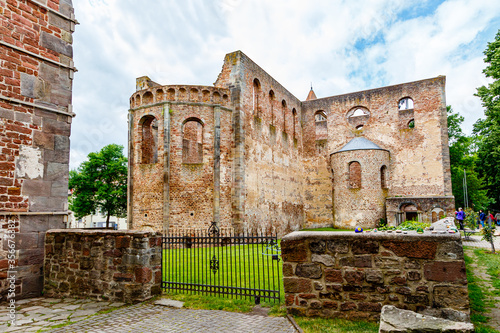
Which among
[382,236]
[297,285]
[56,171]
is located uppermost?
[56,171]

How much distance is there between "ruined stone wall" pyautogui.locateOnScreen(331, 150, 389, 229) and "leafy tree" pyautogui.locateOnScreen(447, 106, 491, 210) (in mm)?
11992

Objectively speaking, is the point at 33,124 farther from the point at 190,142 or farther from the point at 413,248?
the point at 190,142

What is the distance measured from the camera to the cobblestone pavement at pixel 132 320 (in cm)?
511

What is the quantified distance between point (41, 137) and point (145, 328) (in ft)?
17.8

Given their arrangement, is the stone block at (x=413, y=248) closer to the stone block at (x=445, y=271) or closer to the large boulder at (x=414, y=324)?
the stone block at (x=445, y=271)

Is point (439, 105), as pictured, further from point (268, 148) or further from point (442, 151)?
point (268, 148)

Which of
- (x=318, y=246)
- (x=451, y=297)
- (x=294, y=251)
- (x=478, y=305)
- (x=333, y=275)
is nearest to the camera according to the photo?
(x=451, y=297)

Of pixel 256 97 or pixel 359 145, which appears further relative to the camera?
pixel 359 145

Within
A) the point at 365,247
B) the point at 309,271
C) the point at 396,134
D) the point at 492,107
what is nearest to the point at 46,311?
the point at 309,271

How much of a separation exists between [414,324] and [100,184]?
27.5 meters

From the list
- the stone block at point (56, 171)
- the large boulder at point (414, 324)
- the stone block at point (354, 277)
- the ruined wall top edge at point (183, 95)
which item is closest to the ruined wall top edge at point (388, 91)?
the ruined wall top edge at point (183, 95)

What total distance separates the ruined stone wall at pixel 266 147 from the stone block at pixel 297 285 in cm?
1213

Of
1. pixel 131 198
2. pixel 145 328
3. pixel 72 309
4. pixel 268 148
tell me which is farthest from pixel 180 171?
pixel 145 328

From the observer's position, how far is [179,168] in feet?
55.8
